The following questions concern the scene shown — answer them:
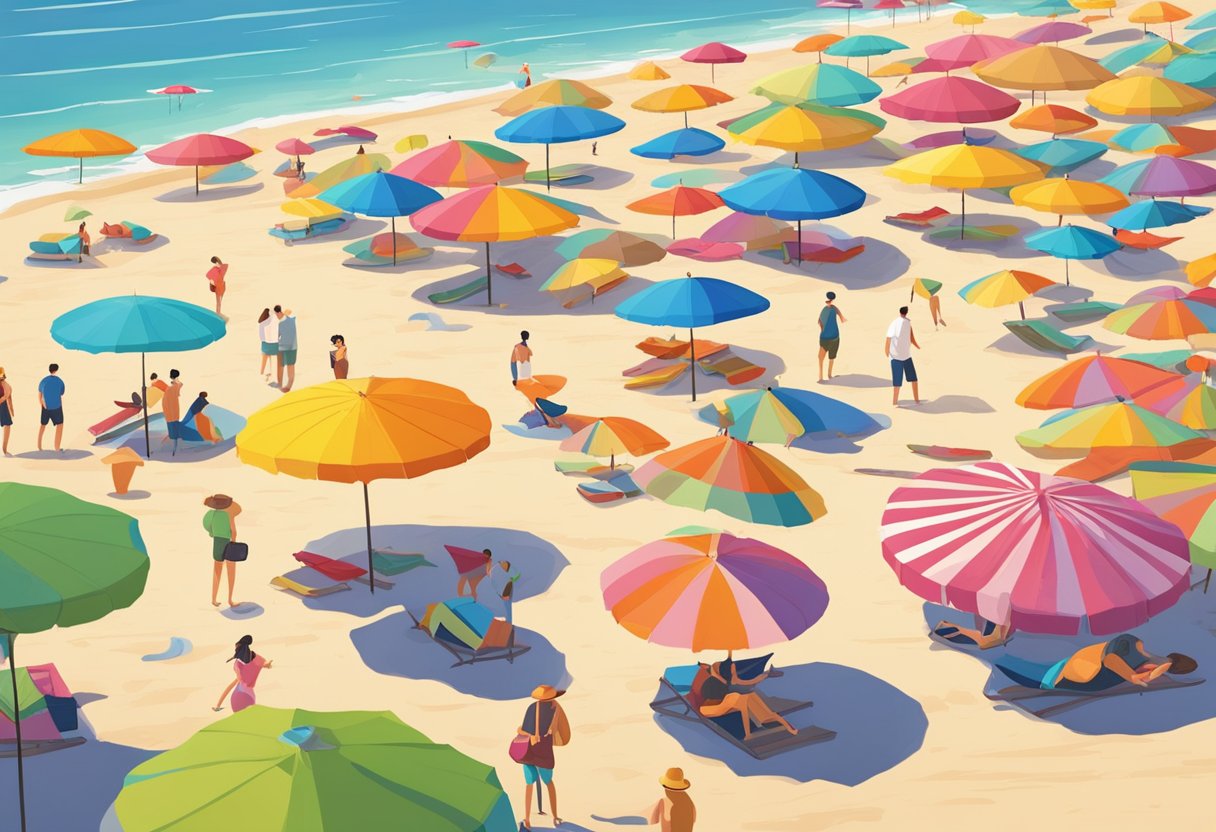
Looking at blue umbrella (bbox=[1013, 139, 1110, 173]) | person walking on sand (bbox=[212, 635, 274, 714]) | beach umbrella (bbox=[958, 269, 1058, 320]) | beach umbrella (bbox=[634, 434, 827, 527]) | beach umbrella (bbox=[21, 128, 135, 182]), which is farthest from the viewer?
beach umbrella (bbox=[21, 128, 135, 182])

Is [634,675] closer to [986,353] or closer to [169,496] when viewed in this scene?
[169,496]

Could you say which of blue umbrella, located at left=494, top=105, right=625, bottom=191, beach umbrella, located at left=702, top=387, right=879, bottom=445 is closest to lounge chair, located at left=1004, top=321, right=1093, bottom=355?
beach umbrella, located at left=702, top=387, right=879, bottom=445

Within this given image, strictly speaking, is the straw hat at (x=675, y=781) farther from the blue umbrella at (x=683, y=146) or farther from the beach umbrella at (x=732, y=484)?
the blue umbrella at (x=683, y=146)

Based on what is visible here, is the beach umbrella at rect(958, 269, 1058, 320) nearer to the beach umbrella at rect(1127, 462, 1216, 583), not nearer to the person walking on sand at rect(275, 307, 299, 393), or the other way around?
the beach umbrella at rect(1127, 462, 1216, 583)

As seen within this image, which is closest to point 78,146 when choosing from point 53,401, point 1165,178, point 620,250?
point 620,250

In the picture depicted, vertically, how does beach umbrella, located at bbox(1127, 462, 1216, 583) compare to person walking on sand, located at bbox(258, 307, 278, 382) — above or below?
above

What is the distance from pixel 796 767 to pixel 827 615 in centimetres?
307

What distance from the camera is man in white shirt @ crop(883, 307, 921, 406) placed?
75.3ft

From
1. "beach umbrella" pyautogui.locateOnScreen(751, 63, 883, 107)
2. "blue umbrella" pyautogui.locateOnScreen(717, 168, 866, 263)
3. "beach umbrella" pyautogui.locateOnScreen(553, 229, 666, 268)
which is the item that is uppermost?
"beach umbrella" pyautogui.locateOnScreen(751, 63, 883, 107)

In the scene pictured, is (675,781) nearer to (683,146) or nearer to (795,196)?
(795,196)

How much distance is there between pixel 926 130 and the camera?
39.7 meters

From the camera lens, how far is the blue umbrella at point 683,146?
117ft

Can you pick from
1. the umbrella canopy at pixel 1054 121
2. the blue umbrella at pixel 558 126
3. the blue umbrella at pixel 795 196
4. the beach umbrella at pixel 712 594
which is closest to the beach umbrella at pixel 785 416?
the beach umbrella at pixel 712 594

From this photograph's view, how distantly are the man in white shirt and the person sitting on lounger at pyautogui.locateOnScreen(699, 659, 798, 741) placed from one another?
32.0 ft
